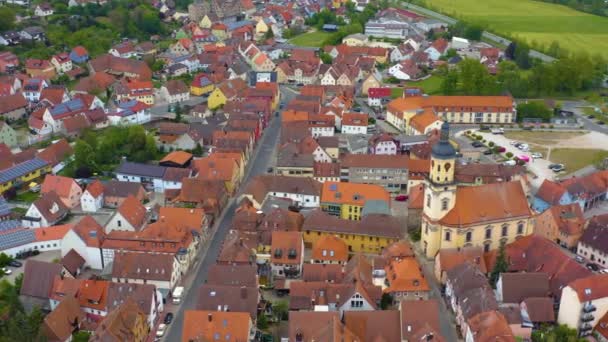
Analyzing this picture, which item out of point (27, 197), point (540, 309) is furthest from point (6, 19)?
point (540, 309)

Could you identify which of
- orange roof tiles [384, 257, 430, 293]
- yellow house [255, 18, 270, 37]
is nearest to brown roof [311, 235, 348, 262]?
orange roof tiles [384, 257, 430, 293]

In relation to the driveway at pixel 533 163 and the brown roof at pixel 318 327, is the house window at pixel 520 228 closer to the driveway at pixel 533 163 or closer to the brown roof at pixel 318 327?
the driveway at pixel 533 163

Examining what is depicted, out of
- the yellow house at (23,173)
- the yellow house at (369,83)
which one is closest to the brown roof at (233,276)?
the yellow house at (23,173)

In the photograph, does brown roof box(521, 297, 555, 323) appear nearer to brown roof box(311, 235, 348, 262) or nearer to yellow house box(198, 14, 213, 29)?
brown roof box(311, 235, 348, 262)

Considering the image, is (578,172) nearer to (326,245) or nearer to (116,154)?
(326,245)

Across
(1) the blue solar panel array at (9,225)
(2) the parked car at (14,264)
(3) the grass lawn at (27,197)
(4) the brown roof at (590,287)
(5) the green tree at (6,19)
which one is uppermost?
(5) the green tree at (6,19)

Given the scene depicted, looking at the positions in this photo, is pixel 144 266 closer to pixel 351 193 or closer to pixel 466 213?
pixel 351 193

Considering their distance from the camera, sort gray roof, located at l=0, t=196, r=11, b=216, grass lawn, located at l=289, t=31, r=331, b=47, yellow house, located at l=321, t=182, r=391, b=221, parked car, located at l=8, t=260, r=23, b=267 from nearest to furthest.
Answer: parked car, located at l=8, t=260, r=23, b=267
yellow house, located at l=321, t=182, r=391, b=221
gray roof, located at l=0, t=196, r=11, b=216
grass lawn, located at l=289, t=31, r=331, b=47
